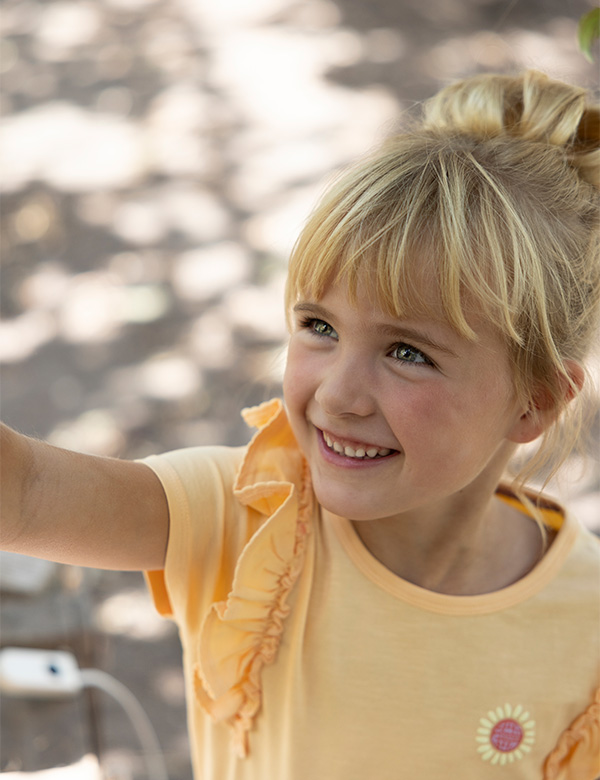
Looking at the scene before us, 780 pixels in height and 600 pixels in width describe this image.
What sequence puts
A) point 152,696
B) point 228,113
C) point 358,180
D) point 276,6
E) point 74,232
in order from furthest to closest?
point 276,6 < point 228,113 < point 74,232 < point 152,696 < point 358,180

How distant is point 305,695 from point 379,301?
53 centimetres

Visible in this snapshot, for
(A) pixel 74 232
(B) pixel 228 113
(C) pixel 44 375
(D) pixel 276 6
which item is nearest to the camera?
(C) pixel 44 375

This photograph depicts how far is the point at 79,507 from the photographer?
1.03 metres

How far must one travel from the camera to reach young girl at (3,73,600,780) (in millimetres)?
1062

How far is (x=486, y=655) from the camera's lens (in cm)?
128

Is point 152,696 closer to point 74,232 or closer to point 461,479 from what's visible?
point 461,479

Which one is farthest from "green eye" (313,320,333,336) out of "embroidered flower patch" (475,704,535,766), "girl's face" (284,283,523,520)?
"embroidered flower patch" (475,704,535,766)

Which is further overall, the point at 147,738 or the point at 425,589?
the point at 147,738

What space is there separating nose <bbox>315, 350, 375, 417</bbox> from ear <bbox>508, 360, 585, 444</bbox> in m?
0.24

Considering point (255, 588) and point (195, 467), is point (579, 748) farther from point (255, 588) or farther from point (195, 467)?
point (195, 467)

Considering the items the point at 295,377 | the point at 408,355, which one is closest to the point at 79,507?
the point at 295,377

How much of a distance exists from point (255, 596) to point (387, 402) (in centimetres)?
31

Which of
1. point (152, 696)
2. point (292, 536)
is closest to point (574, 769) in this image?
point (292, 536)

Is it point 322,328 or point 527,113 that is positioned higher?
point 527,113
